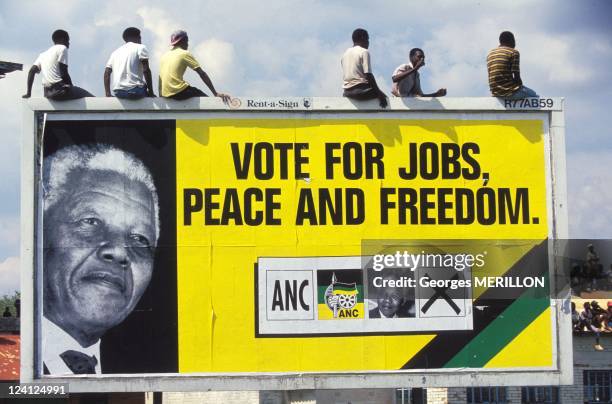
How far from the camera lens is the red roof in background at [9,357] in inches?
839

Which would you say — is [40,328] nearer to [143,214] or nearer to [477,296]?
[143,214]

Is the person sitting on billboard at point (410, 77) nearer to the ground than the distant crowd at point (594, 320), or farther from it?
farther from it

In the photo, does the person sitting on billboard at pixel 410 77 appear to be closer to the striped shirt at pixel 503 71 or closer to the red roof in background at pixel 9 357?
the striped shirt at pixel 503 71

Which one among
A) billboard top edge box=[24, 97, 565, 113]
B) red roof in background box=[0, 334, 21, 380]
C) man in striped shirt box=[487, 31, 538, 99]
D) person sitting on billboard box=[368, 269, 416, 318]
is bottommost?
red roof in background box=[0, 334, 21, 380]

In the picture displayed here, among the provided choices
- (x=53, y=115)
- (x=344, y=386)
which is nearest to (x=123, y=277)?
(x=53, y=115)

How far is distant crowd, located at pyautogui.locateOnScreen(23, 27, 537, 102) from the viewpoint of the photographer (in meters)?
12.1

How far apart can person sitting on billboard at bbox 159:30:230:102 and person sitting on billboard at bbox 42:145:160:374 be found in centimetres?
89

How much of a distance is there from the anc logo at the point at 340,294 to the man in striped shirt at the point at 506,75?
269 centimetres

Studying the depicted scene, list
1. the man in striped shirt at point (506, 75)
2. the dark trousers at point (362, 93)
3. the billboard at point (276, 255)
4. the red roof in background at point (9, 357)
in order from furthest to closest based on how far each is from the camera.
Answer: the red roof in background at point (9, 357) → the man in striped shirt at point (506, 75) → the dark trousers at point (362, 93) → the billboard at point (276, 255)

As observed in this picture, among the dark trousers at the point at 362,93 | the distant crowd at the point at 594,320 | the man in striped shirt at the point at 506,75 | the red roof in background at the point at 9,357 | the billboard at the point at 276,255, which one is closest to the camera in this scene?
the billboard at the point at 276,255

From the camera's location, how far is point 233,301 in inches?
467

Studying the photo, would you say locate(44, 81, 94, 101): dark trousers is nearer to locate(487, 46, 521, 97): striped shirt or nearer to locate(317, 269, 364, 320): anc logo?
locate(317, 269, 364, 320): anc logo

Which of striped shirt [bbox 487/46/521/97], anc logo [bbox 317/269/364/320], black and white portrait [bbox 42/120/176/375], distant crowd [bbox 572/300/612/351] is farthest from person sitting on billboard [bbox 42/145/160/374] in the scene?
distant crowd [bbox 572/300/612/351]

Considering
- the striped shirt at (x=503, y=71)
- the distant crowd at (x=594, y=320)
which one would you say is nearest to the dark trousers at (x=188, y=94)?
the striped shirt at (x=503, y=71)
